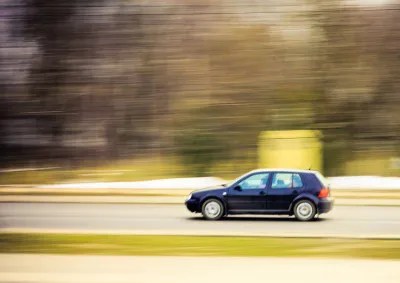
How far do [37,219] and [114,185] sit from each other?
30.2 feet

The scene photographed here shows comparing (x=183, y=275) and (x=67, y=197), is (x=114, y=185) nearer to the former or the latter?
(x=67, y=197)

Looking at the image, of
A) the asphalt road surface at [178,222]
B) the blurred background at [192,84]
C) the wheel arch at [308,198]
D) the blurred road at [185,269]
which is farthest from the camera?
the wheel arch at [308,198]

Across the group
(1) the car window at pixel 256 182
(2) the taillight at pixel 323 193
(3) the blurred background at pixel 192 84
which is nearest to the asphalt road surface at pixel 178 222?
(2) the taillight at pixel 323 193

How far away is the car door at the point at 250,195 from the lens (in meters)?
15.0

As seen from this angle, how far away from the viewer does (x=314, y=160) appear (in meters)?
26.1

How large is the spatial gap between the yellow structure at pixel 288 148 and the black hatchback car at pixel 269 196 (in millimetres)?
8973

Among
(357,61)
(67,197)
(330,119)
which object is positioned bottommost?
(67,197)

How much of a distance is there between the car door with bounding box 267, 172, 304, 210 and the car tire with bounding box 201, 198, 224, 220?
3.70ft

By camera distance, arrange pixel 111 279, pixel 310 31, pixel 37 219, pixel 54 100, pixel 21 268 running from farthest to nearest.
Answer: pixel 310 31 → pixel 37 219 → pixel 54 100 → pixel 21 268 → pixel 111 279

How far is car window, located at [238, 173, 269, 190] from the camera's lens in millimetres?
15016

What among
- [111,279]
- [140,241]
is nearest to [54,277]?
[111,279]

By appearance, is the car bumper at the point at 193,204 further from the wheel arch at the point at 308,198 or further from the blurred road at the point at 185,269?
the blurred road at the point at 185,269

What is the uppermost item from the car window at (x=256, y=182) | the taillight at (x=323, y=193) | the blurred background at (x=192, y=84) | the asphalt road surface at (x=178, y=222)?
the blurred background at (x=192, y=84)

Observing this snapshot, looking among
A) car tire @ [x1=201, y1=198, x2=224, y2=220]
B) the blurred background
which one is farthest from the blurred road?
car tire @ [x1=201, y1=198, x2=224, y2=220]
